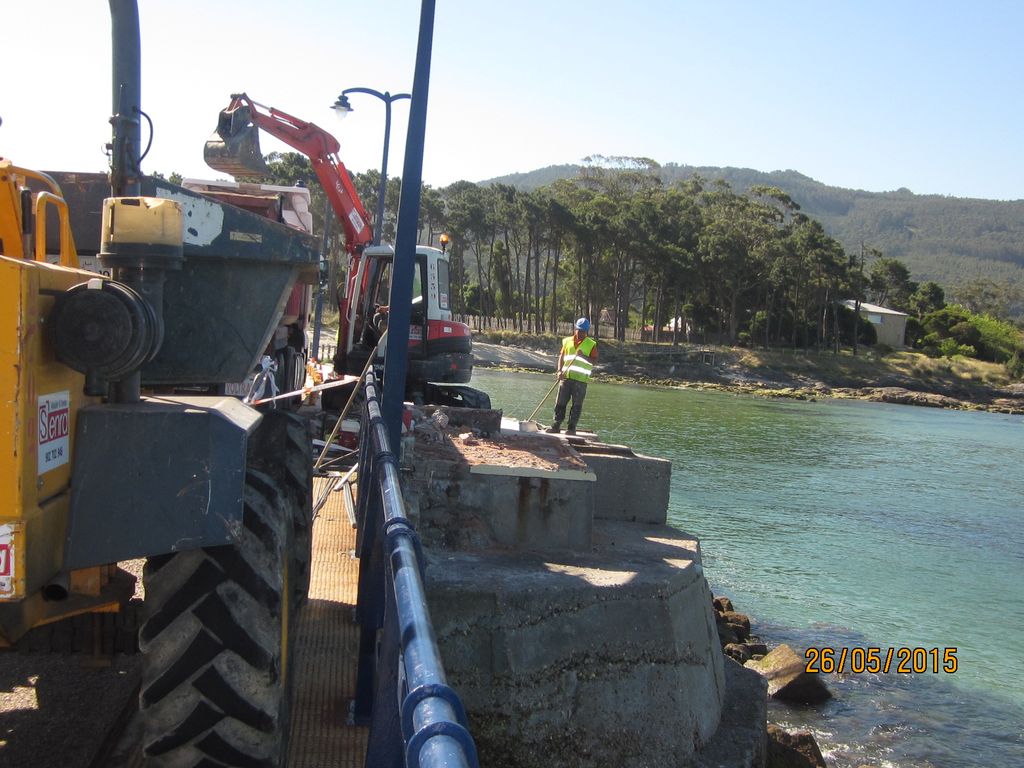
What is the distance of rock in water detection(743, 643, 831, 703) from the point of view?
995 centimetres

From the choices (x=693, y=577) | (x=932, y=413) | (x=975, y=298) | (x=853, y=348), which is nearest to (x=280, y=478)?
(x=693, y=577)

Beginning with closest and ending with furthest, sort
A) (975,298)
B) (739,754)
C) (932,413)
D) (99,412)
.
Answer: (99,412), (739,754), (932,413), (975,298)

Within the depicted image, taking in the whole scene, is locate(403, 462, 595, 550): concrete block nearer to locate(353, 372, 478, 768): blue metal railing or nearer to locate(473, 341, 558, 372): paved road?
locate(353, 372, 478, 768): blue metal railing

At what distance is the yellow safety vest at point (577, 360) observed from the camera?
44.3 feet

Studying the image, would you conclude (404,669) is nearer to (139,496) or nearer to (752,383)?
Result: (139,496)

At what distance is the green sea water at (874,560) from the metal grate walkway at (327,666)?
4.81m

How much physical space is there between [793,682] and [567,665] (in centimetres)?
526

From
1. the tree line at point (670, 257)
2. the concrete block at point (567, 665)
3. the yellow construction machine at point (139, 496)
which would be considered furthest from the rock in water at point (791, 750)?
the tree line at point (670, 257)

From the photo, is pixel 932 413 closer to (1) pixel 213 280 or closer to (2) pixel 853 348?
(2) pixel 853 348

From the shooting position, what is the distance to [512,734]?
5453 mm

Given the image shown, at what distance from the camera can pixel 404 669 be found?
82.6 inches

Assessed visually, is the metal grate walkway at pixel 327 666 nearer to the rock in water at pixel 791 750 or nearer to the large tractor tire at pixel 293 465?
the large tractor tire at pixel 293 465

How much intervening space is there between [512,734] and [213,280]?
2880mm
